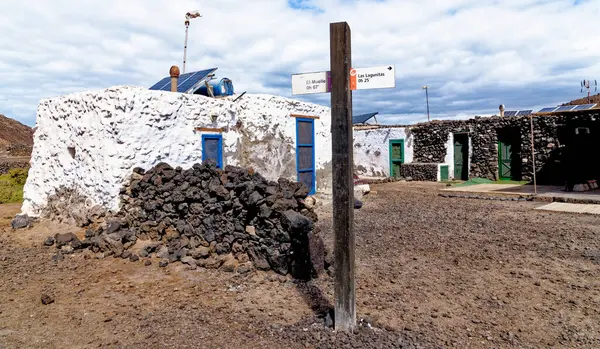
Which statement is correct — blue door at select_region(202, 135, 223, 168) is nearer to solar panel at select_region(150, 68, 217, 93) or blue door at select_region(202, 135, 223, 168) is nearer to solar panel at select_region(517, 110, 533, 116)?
solar panel at select_region(150, 68, 217, 93)

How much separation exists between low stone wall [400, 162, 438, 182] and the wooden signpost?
16.6 meters

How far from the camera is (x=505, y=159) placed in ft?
60.5

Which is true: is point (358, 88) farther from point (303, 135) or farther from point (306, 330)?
point (303, 135)

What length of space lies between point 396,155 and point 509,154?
17.3 feet

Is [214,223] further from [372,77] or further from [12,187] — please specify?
[12,187]

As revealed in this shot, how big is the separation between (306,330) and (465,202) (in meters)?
9.61

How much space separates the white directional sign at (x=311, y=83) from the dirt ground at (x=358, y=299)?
219 centimetres

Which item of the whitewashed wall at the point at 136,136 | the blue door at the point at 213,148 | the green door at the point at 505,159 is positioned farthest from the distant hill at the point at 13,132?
the green door at the point at 505,159

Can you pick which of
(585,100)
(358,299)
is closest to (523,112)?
(358,299)

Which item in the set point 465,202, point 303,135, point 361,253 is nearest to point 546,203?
point 465,202

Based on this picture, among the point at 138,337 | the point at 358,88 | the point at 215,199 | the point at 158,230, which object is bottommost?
the point at 138,337

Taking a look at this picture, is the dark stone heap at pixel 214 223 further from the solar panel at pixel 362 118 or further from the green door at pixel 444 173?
the solar panel at pixel 362 118

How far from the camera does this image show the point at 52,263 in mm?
6305

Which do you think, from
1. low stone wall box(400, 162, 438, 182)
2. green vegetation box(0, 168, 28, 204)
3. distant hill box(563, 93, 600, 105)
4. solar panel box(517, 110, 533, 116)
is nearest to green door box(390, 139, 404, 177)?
low stone wall box(400, 162, 438, 182)
